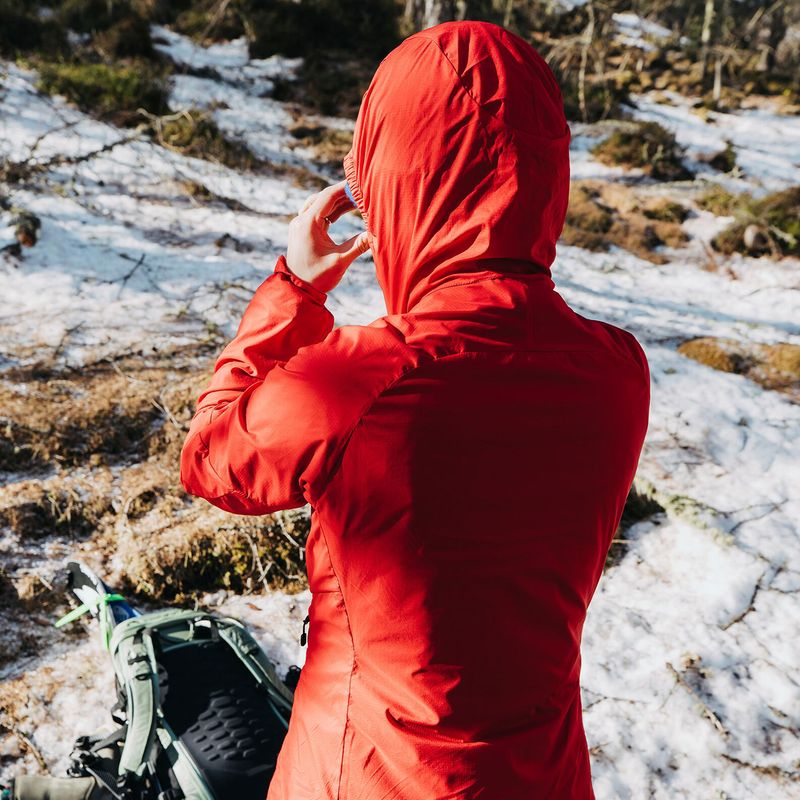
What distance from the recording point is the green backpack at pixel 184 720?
1889mm

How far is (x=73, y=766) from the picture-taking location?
1985 mm

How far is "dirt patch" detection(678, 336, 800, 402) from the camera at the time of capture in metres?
5.20

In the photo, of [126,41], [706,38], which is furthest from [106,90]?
[706,38]

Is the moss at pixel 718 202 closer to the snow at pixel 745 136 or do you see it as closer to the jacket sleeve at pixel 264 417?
the snow at pixel 745 136

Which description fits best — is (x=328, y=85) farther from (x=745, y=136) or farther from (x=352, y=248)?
(x=352, y=248)

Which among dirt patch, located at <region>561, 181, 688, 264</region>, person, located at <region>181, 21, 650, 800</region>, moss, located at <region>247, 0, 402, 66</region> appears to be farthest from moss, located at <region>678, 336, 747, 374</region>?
moss, located at <region>247, 0, 402, 66</region>

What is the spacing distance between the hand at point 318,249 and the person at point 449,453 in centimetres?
12

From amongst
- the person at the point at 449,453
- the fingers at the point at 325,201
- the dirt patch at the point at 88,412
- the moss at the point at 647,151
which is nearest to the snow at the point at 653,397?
the moss at the point at 647,151

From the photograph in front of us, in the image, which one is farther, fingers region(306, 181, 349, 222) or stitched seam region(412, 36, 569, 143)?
fingers region(306, 181, 349, 222)

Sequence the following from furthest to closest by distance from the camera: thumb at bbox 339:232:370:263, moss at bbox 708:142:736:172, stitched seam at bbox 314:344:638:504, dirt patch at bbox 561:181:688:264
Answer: moss at bbox 708:142:736:172, dirt patch at bbox 561:181:688:264, thumb at bbox 339:232:370:263, stitched seam at bbox 314:344:638:504

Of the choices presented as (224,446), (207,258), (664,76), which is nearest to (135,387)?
(207,258)

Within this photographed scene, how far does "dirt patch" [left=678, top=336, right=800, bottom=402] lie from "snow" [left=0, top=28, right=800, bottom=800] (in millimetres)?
164

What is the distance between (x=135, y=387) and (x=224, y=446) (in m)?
3.49

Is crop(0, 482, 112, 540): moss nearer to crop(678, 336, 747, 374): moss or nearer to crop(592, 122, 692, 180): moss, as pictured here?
crop(678, 336, 747, 374): moss
